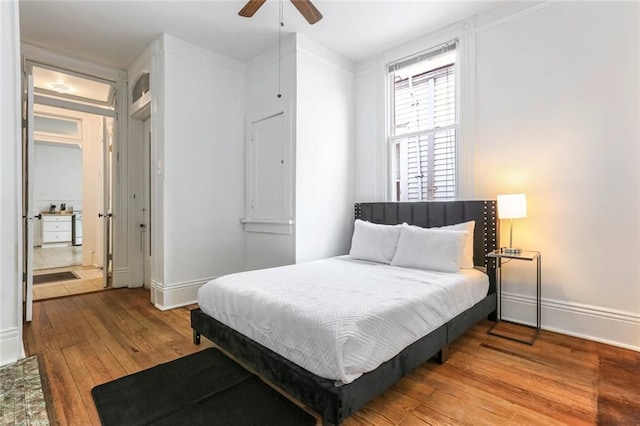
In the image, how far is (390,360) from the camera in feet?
5.35

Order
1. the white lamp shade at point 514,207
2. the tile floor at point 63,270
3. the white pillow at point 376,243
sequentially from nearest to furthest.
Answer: the white lamp shade at point 514,207
the white pillow at point 376,243
the tile floor at point 63,270

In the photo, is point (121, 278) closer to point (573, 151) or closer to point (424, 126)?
point (424, 126)

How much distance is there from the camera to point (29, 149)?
2965mm

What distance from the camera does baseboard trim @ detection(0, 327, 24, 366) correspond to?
2.09 meters

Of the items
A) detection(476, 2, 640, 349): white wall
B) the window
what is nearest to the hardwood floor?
detection(476, 2, 640, 349): white wall

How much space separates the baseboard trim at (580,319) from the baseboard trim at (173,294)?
3264 mm

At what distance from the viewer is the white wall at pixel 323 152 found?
3.48 meters

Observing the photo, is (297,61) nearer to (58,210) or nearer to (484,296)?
(484,296)

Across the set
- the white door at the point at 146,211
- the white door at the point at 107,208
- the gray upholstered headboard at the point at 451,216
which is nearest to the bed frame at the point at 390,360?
the gray upholstered headboard at the point at 451,216

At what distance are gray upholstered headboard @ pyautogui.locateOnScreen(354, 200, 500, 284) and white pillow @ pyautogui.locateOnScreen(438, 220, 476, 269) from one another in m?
0.11

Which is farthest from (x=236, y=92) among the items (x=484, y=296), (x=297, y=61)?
(x=484, y=296)

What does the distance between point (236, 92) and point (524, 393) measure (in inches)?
160

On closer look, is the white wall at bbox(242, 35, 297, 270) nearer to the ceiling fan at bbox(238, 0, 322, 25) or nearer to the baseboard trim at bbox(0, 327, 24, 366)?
the ceiling fan at bbox(238, 0, 322, 25)

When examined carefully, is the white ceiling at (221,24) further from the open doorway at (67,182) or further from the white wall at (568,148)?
the white wall at (568,148)
